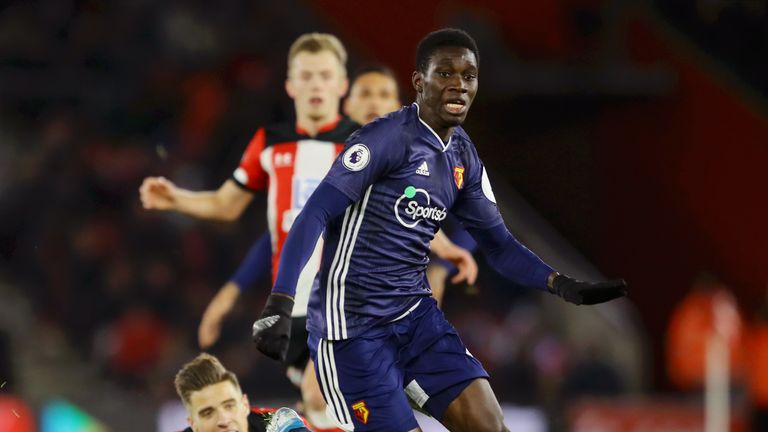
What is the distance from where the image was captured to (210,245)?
9.50 metres

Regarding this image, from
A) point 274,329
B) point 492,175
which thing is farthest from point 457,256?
point 492,175

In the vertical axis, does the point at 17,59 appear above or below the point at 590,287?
above

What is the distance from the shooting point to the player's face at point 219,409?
4555 mm

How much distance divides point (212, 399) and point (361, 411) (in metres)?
0.75

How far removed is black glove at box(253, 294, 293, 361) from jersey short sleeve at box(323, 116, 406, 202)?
0.43 m

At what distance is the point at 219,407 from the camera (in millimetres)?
4578

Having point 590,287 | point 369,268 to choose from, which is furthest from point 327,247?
point 590,287

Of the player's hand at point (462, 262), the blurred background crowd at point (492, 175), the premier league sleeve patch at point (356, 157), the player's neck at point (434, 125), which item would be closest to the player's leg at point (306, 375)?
the player's hand at point (462, 262)

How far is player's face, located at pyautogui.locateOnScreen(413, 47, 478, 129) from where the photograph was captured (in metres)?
4.04

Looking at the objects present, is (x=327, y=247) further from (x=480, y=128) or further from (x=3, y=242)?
(x=480, y=128)

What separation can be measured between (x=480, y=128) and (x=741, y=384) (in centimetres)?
375

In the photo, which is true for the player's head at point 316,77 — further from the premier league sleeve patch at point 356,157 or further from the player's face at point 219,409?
the premier league sleeve patch at point 356,157

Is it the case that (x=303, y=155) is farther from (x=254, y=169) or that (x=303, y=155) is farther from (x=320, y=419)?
(x=320, y=419)

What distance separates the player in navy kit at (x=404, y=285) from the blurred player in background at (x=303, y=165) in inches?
45.1
